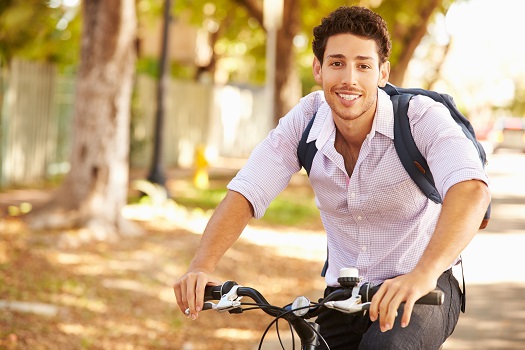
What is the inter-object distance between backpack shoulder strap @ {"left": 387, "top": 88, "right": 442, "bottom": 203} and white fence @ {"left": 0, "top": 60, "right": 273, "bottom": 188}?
14602 mm

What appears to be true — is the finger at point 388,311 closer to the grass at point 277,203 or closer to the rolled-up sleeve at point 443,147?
the rolled-up sleeve at point 443,147

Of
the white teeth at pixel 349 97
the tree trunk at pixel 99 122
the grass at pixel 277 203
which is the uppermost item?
the white teeth at pixel 349 97

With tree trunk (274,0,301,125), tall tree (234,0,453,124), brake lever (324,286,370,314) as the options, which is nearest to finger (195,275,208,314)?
brake lever (324,286,370,314)

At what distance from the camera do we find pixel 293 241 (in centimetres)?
1379

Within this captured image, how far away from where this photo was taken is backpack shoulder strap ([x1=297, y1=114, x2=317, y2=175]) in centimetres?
363

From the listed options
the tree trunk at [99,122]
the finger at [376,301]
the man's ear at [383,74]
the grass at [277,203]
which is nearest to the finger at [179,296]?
the finger at [376,301]

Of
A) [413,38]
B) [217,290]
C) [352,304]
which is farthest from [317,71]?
[413,38]

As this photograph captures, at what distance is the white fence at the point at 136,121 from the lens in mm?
17688

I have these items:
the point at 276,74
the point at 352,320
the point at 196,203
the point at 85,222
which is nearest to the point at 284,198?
the point at 196,203

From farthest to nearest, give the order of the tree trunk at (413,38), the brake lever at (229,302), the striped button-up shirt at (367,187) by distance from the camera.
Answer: the tree trunk at (413,38) → the striped button-up shirt at (367,187) → the brake lever at (229,302)

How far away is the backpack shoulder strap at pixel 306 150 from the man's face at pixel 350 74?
24cm

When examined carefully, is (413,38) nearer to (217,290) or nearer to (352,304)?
(217,290)

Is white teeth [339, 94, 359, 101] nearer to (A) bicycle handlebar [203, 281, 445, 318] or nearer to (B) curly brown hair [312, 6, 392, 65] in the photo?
(B) curly brown hair [312, 6, 392, 65]

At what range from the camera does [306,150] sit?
3666 mm
